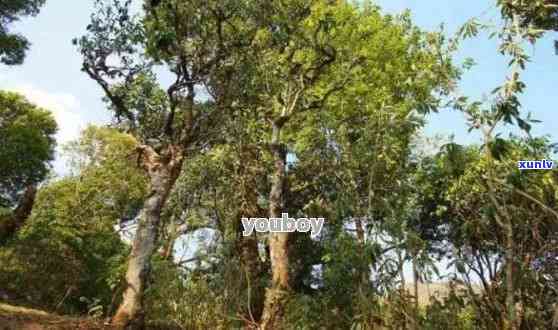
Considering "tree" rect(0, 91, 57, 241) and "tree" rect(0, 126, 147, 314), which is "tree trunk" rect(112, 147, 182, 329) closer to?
"tree" rect(0, 126, 147, 314)

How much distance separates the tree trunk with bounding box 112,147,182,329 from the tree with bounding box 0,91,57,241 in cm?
1523

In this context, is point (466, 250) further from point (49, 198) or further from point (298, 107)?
point (49, 198)

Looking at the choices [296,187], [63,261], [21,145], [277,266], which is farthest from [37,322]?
[21,145]

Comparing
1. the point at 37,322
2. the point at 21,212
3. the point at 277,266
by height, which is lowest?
the point at 37,322

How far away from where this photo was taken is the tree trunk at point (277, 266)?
393 inches

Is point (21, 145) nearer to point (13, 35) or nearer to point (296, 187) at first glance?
point (13, 35)

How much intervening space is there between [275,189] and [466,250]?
5.41 metres

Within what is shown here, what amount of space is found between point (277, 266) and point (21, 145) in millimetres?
17448

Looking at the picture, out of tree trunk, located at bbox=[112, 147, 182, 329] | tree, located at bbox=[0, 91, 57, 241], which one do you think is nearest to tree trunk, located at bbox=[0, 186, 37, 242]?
tree trunk, located at bbox=[112, 147, 182, 329]

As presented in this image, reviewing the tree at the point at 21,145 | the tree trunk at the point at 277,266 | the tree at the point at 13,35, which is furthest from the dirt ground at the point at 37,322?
the tree at the point at 21,145

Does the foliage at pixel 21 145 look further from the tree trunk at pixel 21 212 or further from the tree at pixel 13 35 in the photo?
the tree trunk at pixel 21 212

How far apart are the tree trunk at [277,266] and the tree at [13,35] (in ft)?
33.6

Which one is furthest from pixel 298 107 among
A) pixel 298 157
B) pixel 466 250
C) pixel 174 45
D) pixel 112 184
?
pixel 112 184

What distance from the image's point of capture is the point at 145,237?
8977mm
